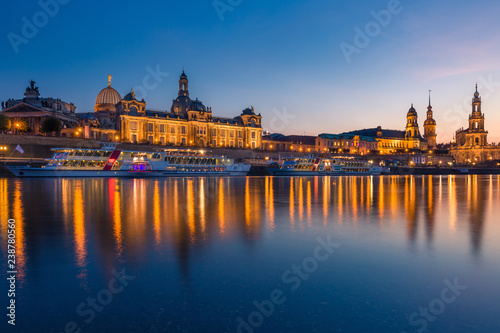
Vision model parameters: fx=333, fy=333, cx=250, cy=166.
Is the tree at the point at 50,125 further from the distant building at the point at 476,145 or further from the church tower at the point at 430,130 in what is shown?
the church tower at the point at 430,130

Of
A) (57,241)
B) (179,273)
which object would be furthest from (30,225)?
(179,273)

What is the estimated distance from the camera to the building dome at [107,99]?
10669 cm

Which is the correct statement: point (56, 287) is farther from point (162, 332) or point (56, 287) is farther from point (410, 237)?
point (410, 237)

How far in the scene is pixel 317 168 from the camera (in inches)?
2815

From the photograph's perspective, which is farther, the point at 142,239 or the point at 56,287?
the point at 142,239

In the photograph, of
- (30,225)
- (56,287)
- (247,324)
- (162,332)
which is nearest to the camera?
(162,332)

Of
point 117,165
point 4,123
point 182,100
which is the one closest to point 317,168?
point 117,165

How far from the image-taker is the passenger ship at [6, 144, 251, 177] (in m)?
47.1

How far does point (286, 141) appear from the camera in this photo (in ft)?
420

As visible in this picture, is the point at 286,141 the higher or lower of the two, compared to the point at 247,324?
higher

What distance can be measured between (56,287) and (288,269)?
4279 mm

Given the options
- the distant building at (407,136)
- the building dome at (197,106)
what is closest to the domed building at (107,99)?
the building dome at (197,106)

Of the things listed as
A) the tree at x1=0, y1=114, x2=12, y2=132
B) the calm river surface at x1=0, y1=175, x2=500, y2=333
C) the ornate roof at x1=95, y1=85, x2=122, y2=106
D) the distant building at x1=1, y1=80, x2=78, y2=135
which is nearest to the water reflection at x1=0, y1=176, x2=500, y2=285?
the calm river surface at x1=0, y1=175, x2=500, y2=333

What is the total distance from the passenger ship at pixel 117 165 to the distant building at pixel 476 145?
11131 cm
